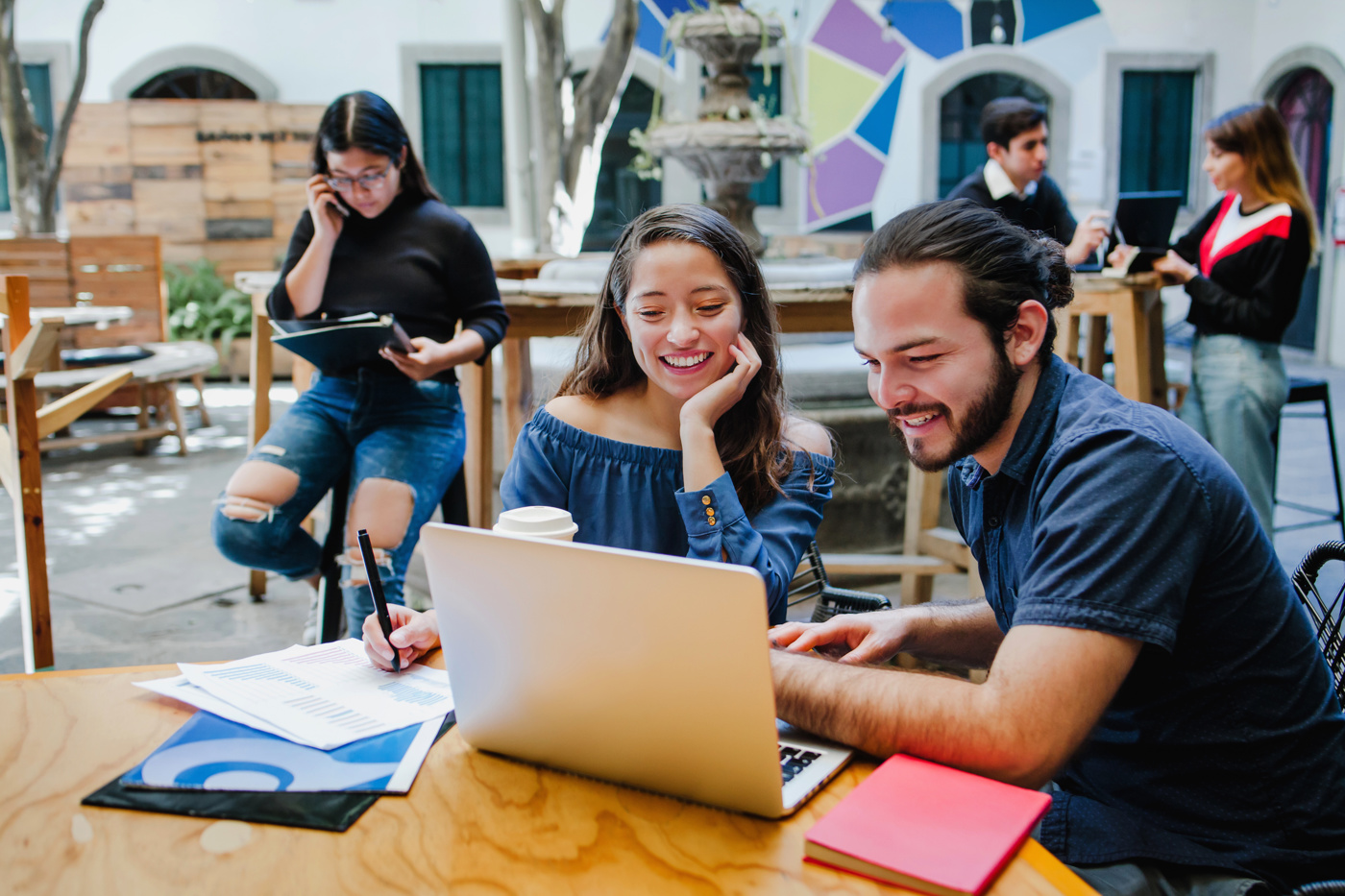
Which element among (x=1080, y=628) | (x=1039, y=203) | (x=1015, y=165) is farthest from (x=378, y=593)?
(x=1039, y=203)

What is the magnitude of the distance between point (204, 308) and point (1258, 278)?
829 centimetres

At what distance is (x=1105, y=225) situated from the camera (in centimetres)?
359

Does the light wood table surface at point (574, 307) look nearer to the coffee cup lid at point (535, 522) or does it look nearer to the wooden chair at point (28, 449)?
the wooden chair at point (28, 449)

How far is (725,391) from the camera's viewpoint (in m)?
1.76

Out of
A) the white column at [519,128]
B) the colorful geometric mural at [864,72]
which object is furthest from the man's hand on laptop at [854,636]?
the colorful geometric mural at [864,72]

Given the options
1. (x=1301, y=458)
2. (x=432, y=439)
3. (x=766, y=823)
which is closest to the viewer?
(x=766, y=823)

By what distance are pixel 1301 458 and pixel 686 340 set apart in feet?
18.3

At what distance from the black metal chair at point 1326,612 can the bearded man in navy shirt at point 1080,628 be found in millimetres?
219

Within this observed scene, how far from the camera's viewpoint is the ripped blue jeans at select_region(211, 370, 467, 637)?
8.64ft

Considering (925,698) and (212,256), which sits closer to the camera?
(925,698)

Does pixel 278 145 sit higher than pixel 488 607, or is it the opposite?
pixel 278 145

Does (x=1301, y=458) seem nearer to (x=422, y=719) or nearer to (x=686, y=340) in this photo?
(x=686, y=340)

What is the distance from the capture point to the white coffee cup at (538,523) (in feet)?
3.42

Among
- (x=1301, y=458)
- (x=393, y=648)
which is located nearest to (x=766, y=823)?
(x=393, y=648)
